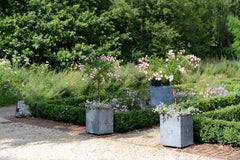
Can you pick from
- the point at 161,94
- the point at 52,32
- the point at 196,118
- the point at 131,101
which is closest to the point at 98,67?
the point at 131,101

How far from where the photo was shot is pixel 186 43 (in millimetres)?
21781

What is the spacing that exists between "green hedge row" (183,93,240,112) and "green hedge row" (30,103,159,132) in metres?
1.21

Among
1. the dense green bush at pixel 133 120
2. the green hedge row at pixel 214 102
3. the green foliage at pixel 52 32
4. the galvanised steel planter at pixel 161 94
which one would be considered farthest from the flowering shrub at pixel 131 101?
the green foliage at pixel 52 32

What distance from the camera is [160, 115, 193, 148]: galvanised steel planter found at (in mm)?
5621

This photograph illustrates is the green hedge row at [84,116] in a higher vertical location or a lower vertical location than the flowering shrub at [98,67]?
lower

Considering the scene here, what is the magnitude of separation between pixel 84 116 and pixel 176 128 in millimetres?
2559

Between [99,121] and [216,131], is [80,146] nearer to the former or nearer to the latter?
[99,121]

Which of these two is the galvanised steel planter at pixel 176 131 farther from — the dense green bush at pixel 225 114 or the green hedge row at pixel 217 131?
the dense green bush at pixel 225 114

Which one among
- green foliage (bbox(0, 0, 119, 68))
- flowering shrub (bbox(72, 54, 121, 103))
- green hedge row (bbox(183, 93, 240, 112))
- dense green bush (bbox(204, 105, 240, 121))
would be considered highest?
green foliage (bbox(0, 0, 119, 68))

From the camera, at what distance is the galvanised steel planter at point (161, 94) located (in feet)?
32.9

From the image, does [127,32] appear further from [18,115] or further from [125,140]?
[125,140]

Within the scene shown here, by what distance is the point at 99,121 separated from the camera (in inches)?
265

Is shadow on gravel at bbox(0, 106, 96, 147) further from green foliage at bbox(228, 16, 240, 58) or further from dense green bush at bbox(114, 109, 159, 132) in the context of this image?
green foliage at bbox(228, 16, 240, 58)

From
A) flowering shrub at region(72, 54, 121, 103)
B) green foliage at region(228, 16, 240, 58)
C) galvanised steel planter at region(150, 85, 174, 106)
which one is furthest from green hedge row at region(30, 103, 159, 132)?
green foliage at region(228, 16, 240, 58)
